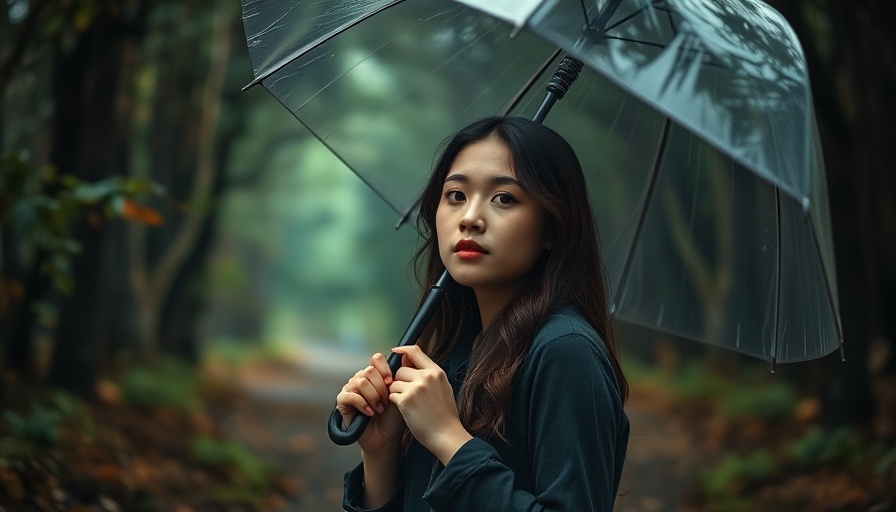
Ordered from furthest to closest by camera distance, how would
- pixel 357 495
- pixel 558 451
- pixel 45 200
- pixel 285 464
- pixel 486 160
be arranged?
pixel 285 464, pixel 45 200, pixel 357 495, pixel 486 160, pixel 558 451

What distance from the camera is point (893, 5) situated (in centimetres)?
506

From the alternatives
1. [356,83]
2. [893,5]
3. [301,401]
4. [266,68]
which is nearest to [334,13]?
[266,68]

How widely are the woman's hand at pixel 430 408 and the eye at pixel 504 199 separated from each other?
46 centimetres

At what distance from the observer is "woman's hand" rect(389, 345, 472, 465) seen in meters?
2.47

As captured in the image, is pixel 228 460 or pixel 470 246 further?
pixel 228 460

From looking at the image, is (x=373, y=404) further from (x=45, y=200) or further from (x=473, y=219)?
(x=45, y=200)

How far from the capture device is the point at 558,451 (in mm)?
2330

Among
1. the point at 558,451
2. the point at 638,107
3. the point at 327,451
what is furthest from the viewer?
the point at 327,451

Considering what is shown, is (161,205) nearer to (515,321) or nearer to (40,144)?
(40,144)

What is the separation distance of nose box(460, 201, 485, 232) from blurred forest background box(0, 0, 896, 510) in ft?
3.32

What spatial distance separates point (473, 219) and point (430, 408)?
1.62 feet

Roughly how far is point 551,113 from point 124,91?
778 centimetres

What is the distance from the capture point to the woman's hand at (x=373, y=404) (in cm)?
264

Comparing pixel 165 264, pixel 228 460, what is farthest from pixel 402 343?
pixel 165 264
